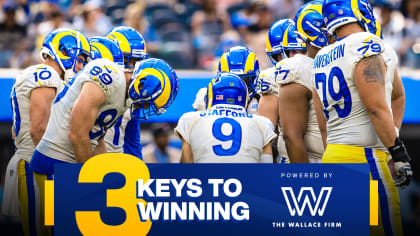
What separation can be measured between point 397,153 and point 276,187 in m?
0.91

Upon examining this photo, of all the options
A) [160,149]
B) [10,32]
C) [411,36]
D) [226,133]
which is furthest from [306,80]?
[10,32]

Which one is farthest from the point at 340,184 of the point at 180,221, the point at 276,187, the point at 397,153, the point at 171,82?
the point at 171,82

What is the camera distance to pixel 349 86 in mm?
3945

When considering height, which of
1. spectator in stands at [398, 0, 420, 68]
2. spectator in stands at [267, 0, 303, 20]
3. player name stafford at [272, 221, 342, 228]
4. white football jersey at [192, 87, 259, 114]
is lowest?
player name stafford at [272, 221, 342, 228]

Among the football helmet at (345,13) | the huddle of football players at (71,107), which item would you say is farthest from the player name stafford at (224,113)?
the football helmet at (345,13)

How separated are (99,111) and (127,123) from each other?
4.11ft

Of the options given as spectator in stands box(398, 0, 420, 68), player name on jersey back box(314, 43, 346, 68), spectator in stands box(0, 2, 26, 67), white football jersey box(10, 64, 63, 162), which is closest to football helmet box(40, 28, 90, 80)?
white football jersey box(10, 64, 63, 162)

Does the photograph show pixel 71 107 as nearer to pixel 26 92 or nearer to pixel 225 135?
pixel 26 92

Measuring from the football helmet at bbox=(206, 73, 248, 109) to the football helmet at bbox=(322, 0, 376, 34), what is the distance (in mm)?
794

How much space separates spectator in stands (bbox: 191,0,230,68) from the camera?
31.4 ft

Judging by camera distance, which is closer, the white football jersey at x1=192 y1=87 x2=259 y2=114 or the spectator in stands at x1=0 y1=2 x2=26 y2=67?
the white football jersey at x1=192 y1=87 x2=259 y2=114

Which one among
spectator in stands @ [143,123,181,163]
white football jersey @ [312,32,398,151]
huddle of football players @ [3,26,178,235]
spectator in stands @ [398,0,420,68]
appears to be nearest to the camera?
white football jersey @ [312,32,398,151]

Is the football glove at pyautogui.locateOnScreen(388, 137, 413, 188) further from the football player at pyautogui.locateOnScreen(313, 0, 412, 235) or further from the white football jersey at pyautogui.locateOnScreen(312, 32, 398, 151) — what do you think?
the white football jersey at pyautogui.locateOnScreen(312, 32, 398, 151)

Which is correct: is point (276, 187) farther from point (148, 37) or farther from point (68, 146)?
point (148, 37)
